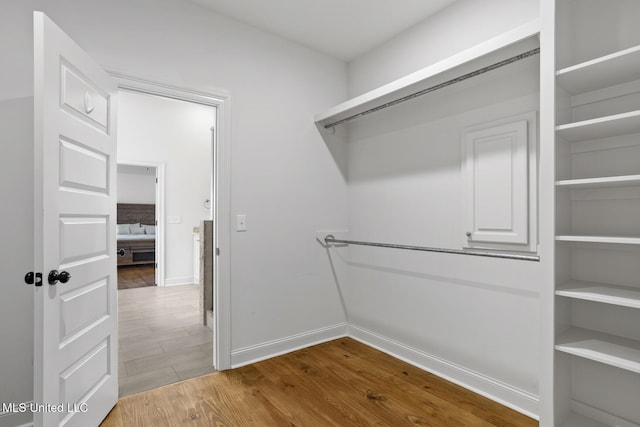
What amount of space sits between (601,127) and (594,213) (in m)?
0.44

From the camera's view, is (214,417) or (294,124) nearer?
(214,417)

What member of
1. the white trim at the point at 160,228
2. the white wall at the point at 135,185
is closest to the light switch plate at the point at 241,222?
the white trim at the point at 160,228

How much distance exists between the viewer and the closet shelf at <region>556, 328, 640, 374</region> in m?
1.26

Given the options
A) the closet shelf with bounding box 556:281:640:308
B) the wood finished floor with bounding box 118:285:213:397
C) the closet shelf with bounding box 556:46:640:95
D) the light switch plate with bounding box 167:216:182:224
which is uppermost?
the closet shelf with bounding box 556:46:640:95

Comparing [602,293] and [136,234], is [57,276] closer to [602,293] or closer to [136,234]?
[602,293]

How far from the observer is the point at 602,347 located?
4.53 feet

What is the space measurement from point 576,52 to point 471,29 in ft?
2.70

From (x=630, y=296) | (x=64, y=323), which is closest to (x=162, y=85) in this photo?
(x=64, y=323)

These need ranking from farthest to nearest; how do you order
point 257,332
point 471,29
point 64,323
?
point 257,332 → point 471,29 → point 64,323

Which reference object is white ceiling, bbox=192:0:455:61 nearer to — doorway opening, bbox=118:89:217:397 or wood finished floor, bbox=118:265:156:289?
doorway opening, bbox=118:89:217:397

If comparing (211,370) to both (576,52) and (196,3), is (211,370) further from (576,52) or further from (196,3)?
(576,52)

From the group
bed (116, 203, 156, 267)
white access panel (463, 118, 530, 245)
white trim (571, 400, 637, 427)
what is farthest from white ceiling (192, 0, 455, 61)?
bed (116, 203, 156, 267)

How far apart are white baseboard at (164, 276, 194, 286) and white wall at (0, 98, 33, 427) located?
3.80m

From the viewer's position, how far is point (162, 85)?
2.24m
